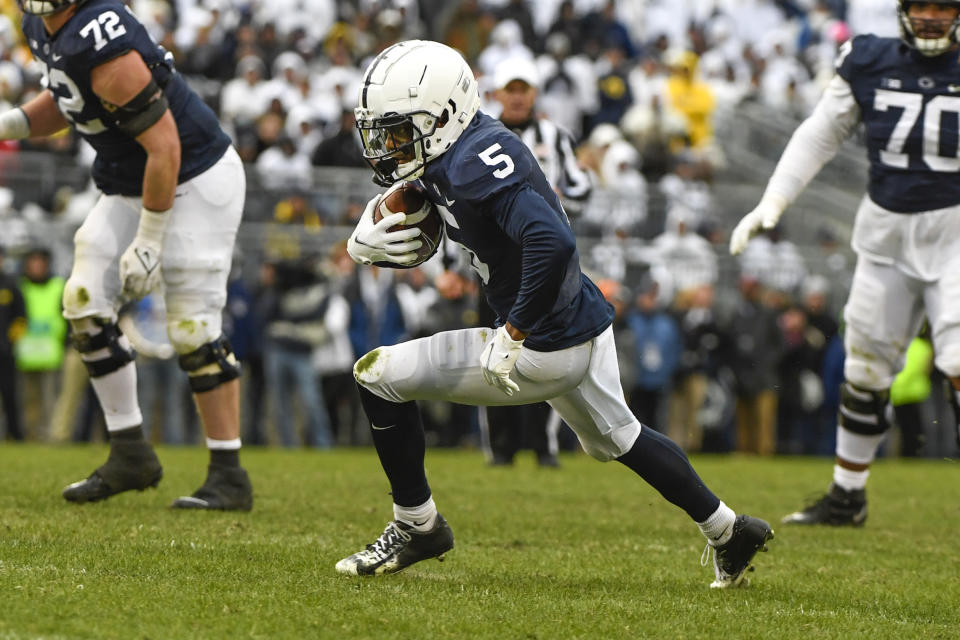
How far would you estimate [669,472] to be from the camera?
4.67 m

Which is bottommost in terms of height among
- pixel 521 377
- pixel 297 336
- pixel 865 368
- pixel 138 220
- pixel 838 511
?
pixel 297 336

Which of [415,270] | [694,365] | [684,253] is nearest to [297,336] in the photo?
[415,270]

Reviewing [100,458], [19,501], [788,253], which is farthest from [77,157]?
[19,501]

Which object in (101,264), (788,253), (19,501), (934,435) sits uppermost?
(101,264)

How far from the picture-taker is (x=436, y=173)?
4434mm

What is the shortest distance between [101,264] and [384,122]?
2173 mm

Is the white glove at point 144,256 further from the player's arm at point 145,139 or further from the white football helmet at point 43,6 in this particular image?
the white football helmet at point 43,6

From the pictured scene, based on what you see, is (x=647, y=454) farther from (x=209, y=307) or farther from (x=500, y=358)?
(x=209, y=307)

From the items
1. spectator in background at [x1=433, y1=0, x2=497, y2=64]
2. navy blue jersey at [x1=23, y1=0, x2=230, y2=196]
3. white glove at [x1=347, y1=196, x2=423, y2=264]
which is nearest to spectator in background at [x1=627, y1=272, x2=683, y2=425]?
spectator in background at [x1=433, y1=0, x2=497, y2=64]

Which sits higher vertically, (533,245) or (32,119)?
(32,119)

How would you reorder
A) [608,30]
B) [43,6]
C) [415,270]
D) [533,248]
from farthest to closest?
[608,30]
[415,270]
[43,6]
[533,248]

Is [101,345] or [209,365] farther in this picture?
[209,365]

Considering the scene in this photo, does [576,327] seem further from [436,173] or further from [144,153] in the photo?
[144,153]

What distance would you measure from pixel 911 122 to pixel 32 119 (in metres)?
3.89
